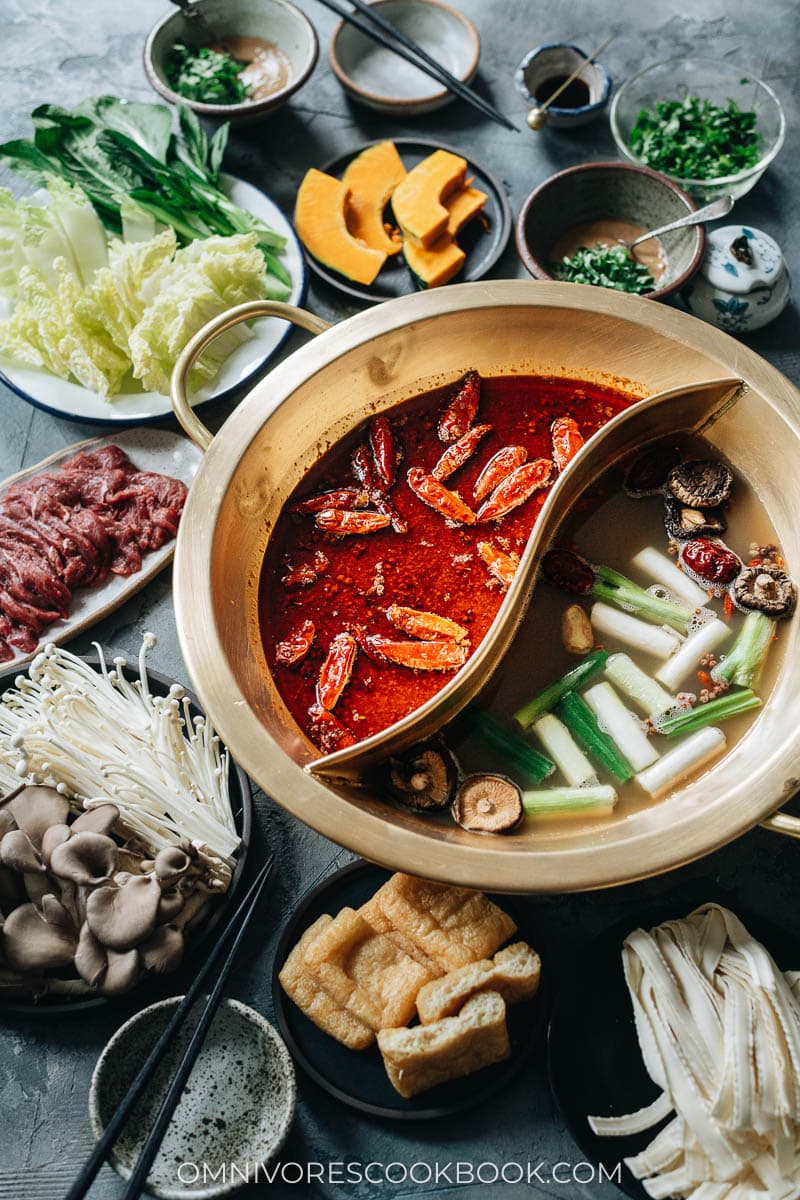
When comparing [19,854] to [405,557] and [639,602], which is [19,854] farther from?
[639,602]

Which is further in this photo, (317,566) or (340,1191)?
(317,566)

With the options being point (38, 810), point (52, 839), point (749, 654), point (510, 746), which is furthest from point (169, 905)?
point (749, 654)

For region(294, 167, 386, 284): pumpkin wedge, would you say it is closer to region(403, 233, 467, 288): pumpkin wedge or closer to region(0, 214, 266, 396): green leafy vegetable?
region(403, 233, 467, 288): pumpkin wedge

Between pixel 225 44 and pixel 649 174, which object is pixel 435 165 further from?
pixel 225 44

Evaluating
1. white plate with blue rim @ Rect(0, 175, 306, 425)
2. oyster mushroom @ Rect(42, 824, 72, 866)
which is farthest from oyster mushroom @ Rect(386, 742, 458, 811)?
white plate with blue rim @ Rect(0, 175, 306, 425)

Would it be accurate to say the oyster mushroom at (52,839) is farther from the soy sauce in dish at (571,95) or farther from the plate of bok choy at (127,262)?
the soy sauce in dish at (571,95)

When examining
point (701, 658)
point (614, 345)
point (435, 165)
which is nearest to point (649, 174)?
point (435, 165)

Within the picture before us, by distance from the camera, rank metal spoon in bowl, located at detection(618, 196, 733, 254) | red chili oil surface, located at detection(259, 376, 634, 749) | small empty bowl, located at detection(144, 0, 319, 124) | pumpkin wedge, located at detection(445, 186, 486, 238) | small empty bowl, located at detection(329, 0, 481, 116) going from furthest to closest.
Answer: small empty bowl, located at detection(329, 0, 481, 116)
small empty bowl, located at detection(144, 0, 319, 124)
pumpkin wedge, located at detection(445, 186, 486, 238)
metal spoon in bowl, located at detection(618, 196, 733, 254)
red chili oil surface, located at detection(259, 376, 634, 749)
